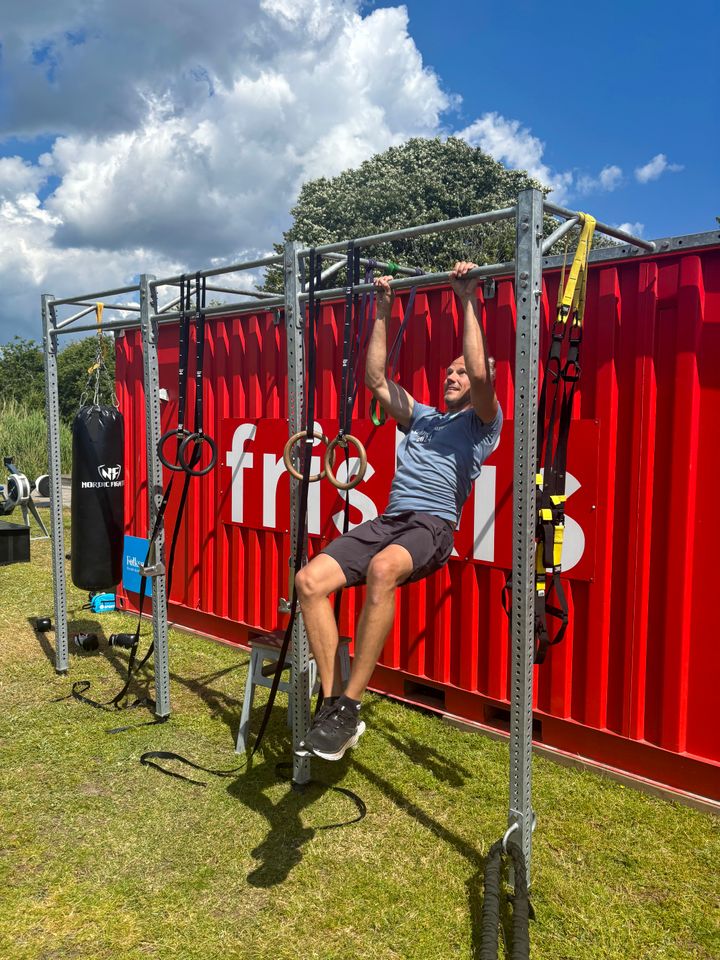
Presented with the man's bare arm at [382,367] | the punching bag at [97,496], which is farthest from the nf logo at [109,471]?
the man's bare arm at [382,367]

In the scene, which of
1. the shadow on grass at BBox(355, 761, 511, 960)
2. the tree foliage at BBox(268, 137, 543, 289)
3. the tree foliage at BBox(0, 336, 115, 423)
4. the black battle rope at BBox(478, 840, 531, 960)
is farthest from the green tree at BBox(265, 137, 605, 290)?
the black battle rope at BBox(478, 840, 531, 960)

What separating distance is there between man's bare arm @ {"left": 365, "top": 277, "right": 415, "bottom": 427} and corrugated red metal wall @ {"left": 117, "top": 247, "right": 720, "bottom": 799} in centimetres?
78

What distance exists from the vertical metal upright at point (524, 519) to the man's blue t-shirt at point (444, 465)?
16.3 inches

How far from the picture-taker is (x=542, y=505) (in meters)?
2.59

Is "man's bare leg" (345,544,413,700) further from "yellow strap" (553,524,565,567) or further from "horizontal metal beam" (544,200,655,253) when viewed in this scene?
"horizontal metal beam" (544,200,655,253)

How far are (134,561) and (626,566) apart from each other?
14.1ft

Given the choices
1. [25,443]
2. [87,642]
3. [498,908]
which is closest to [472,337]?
[498,908]

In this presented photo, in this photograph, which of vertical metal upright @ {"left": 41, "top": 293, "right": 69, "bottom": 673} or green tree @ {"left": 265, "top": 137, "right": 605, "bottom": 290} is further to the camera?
green tree @ {"left": 265, "top": 137, "right": 605, "bottom": 290}

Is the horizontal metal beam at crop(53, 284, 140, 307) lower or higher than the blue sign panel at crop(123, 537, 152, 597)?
higher

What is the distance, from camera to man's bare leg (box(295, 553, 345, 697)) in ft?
8.78

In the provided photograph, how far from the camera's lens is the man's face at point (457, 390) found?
311 centimetres

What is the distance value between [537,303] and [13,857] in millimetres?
2866

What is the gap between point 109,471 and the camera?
4801mm

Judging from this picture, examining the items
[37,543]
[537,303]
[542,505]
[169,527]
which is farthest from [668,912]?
[37,543]
